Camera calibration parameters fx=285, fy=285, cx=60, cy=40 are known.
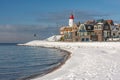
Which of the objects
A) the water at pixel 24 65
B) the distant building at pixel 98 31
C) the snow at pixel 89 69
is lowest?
the water at pixel 24 65

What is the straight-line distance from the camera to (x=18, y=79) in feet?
64.5

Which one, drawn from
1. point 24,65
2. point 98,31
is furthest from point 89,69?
point 98,31

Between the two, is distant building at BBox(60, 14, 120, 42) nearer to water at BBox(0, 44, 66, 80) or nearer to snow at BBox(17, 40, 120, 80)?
water at BBox(0, 44, 66, 80)

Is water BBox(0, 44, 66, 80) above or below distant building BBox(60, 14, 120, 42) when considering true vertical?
below

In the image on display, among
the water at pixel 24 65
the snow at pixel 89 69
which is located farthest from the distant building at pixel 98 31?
the snow at pixel 89 69

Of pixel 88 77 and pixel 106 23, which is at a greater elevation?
pixel 106 23

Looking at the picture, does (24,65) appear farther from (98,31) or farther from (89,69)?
(98,31)

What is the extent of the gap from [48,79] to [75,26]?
10008 centimetres

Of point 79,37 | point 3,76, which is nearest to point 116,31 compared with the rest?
point 79,37

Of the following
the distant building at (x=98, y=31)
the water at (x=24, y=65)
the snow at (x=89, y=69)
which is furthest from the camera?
the distant building at (x=98, y=31)

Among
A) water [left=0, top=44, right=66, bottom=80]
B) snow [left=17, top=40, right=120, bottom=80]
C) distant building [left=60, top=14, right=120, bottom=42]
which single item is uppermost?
distant building [left=60, top=14, right=120, bottom=42]

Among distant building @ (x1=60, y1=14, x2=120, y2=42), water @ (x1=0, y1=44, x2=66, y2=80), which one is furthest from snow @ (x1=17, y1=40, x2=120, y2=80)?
distant building @ (x1=60, y1=14, x2=120, y2=42)

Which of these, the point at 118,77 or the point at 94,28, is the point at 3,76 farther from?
the point at 94,28

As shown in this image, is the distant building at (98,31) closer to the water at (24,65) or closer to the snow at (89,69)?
the water at (24,65)
